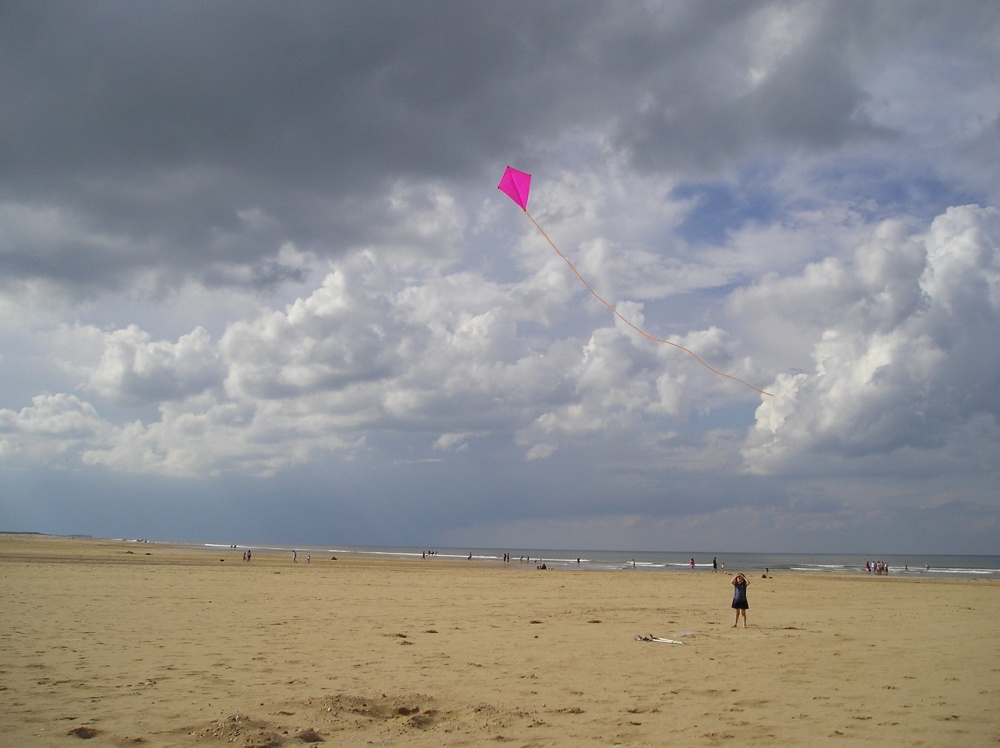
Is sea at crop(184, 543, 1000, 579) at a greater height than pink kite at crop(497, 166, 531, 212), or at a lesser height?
lesser

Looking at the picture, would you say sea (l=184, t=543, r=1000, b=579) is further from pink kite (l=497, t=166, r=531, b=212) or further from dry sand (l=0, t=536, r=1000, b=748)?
pink kite (l=497, t=166, r=531, b=212)

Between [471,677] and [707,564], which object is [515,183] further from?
[707,564]

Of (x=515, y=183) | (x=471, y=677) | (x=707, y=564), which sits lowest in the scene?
(x=707, y=564)

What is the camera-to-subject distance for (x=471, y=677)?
31.9 ft

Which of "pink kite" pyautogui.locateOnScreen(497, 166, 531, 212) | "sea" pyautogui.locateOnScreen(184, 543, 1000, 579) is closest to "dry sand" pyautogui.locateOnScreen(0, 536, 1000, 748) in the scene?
"pink kite" pyautogui.locateOnScreen(497, 166, 531, 212)

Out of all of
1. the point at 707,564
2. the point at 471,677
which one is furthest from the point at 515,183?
the point at 707,564

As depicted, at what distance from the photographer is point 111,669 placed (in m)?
9.41

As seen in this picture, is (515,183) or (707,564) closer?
(515,183)

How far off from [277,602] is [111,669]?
1015 centimetres

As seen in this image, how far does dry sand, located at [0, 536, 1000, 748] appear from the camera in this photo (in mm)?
7023

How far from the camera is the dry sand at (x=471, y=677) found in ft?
23.0

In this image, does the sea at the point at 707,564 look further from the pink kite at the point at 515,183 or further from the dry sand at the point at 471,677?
the pink kite at the point at 515,183

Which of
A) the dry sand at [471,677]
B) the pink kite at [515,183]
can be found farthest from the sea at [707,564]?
the pink kite at [515,183]

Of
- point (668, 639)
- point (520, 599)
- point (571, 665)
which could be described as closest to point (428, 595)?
point (520, 599)
